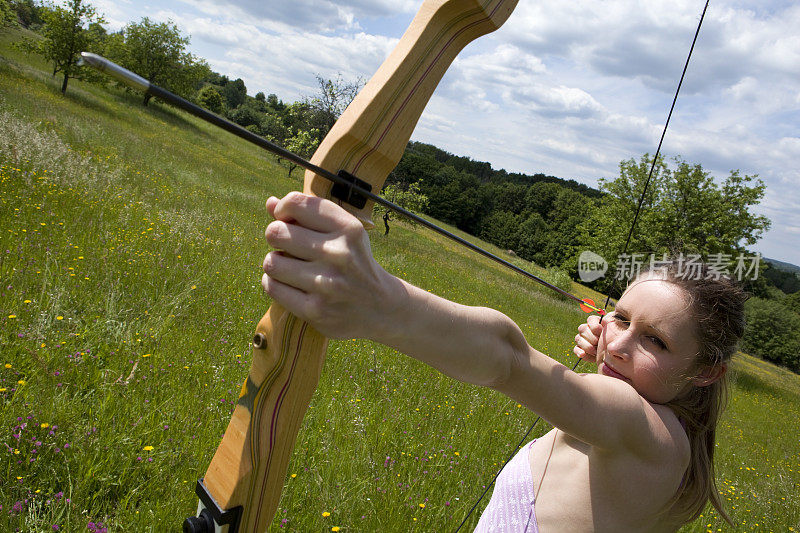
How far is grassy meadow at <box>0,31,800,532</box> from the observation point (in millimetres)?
1941

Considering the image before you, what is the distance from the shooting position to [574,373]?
3.12ft

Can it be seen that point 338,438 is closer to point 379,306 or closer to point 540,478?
point 540,478

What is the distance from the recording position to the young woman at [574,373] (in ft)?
2.19

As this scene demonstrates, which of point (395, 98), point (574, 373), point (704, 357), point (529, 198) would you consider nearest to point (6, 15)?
point (395, 98)

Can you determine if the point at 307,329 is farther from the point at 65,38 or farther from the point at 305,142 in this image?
the point at 65,38

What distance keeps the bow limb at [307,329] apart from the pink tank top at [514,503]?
84cm

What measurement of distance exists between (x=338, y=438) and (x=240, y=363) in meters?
0.98

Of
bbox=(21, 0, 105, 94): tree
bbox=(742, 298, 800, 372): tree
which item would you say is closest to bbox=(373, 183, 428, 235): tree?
bbox=(21, 0, 105, 94): tree

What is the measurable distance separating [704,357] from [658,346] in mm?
147

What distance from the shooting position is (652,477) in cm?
113

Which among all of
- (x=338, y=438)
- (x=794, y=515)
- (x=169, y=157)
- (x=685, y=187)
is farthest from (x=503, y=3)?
(x=685, y=187)

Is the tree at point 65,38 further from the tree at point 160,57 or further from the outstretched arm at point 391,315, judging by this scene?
the outstretched arm at point 391,315

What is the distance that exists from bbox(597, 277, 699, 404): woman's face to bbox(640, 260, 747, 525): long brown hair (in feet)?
0.11

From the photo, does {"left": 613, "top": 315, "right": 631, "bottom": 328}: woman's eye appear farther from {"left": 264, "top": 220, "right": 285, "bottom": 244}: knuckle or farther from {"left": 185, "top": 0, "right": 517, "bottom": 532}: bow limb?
{"left": 264, "top": 220, "right": 285, "bottom": 244}: knuckle
